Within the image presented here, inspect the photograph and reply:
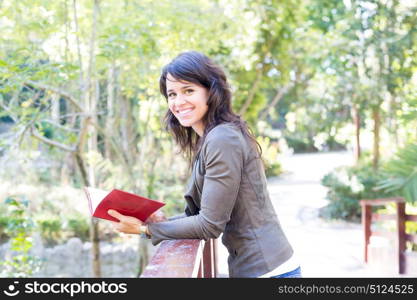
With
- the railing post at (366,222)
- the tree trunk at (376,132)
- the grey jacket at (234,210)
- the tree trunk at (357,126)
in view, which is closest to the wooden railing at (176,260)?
the grey jacket at (234,210)

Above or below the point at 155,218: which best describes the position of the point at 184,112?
above

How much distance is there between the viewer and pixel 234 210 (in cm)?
157

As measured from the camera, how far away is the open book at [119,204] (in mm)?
1562


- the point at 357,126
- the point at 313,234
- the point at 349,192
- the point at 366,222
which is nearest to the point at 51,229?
the point at 313,234

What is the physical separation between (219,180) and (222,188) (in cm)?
2

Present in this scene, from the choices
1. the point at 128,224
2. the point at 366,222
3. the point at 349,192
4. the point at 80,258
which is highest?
the point at 128,224

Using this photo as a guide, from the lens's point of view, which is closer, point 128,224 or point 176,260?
point 176,260

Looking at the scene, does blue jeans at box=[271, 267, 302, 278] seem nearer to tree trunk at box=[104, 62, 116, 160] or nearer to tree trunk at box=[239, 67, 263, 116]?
tree trunk at box=[104, 62, 116, 160]

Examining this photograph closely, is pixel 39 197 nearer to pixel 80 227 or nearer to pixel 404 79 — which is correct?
pixel 80 227

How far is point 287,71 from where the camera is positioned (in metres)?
9.76

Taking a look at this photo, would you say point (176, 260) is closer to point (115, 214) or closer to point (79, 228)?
point (115, 214)

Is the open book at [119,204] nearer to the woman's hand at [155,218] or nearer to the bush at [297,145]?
the woman's hand at [155,218]

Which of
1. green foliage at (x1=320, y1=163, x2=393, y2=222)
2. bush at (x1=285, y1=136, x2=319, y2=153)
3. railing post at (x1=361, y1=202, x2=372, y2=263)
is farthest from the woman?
bush at (x1=285, y1=136, x2=319, y2=153)

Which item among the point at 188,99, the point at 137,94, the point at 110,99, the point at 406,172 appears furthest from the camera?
the point at 137,94
